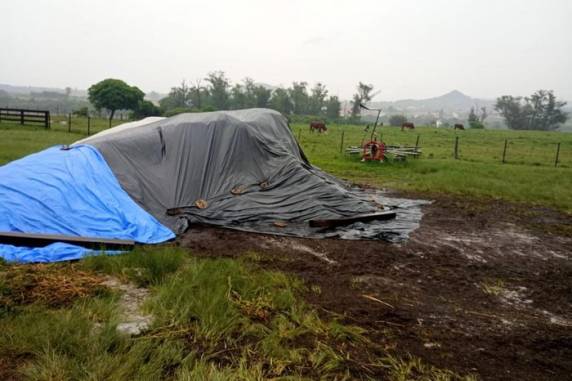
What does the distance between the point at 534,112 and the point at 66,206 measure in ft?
312

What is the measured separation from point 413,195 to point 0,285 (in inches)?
337

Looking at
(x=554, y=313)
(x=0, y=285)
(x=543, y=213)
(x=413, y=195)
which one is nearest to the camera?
(x=0, y=285)

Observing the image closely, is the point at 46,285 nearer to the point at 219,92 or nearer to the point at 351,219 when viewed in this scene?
the point at 351,219

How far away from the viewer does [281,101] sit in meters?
70.4

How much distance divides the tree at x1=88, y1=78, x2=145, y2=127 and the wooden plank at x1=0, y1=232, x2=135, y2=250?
46442mm

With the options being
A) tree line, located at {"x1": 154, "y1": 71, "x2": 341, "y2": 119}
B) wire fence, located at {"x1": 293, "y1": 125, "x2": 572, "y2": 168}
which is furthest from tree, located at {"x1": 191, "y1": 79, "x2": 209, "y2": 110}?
wire fence, located at {"x1": 293, "y1": 125, "x2": 572, "y2": 168}

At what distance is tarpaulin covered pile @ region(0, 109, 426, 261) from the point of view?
5.29m

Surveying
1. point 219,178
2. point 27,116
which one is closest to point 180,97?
point 27,116

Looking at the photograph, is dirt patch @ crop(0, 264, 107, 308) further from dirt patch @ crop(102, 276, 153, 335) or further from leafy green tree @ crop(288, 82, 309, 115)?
leafy green tree @ crop(288, 82, 309, 115)

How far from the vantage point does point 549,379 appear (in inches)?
111

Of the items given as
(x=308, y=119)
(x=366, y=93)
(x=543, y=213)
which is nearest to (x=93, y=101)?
(x=308, y=119)

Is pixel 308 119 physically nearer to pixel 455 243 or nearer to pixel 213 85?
pixel 213 85

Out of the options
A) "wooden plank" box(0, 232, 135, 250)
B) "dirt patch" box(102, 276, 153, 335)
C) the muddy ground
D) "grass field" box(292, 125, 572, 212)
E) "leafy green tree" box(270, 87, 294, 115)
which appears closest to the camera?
"dirt patch" box(102, 276, 153, 335)

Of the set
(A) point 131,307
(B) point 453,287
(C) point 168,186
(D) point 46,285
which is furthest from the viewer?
(C) point 168,186
